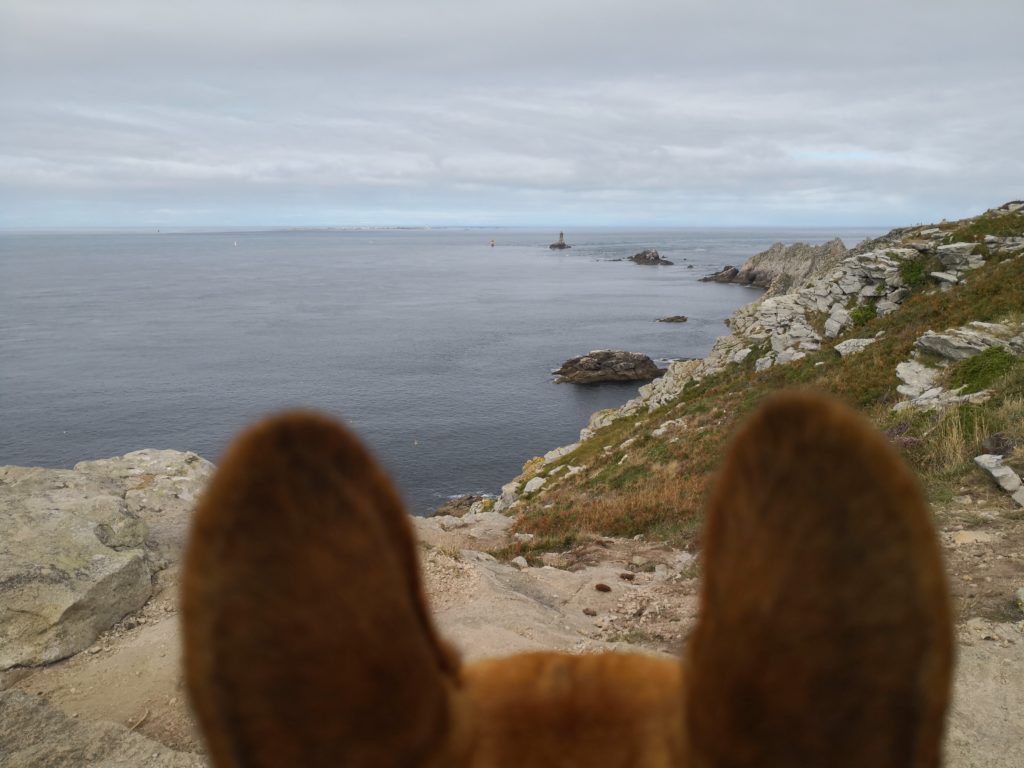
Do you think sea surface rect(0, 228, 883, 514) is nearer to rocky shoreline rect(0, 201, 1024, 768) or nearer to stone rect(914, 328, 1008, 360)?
rocky shoreline rect(0, 201, 1024, 768)

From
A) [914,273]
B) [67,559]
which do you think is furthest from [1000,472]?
[914,273]

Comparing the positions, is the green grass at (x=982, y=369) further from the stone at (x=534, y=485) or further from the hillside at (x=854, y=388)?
the stone at (x=534, y=485)

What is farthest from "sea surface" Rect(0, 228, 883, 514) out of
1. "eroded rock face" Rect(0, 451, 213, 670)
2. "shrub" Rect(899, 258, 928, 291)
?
"shrub" Rect(899, 258, 928, 291)

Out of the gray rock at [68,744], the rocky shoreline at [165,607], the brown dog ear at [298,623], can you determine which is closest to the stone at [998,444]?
the rocky shoreline at [165,607]

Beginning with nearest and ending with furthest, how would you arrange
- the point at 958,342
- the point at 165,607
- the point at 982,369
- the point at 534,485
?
1. the point at 165,607
2. the point at 982,369
3. the point at 958,342
4. the point at 534,485

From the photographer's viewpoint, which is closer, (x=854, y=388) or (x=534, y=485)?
(x=854, y=388)

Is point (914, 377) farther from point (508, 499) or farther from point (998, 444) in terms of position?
point (508, 499)

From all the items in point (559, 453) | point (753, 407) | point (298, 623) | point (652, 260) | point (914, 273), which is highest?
point (652, 260)
